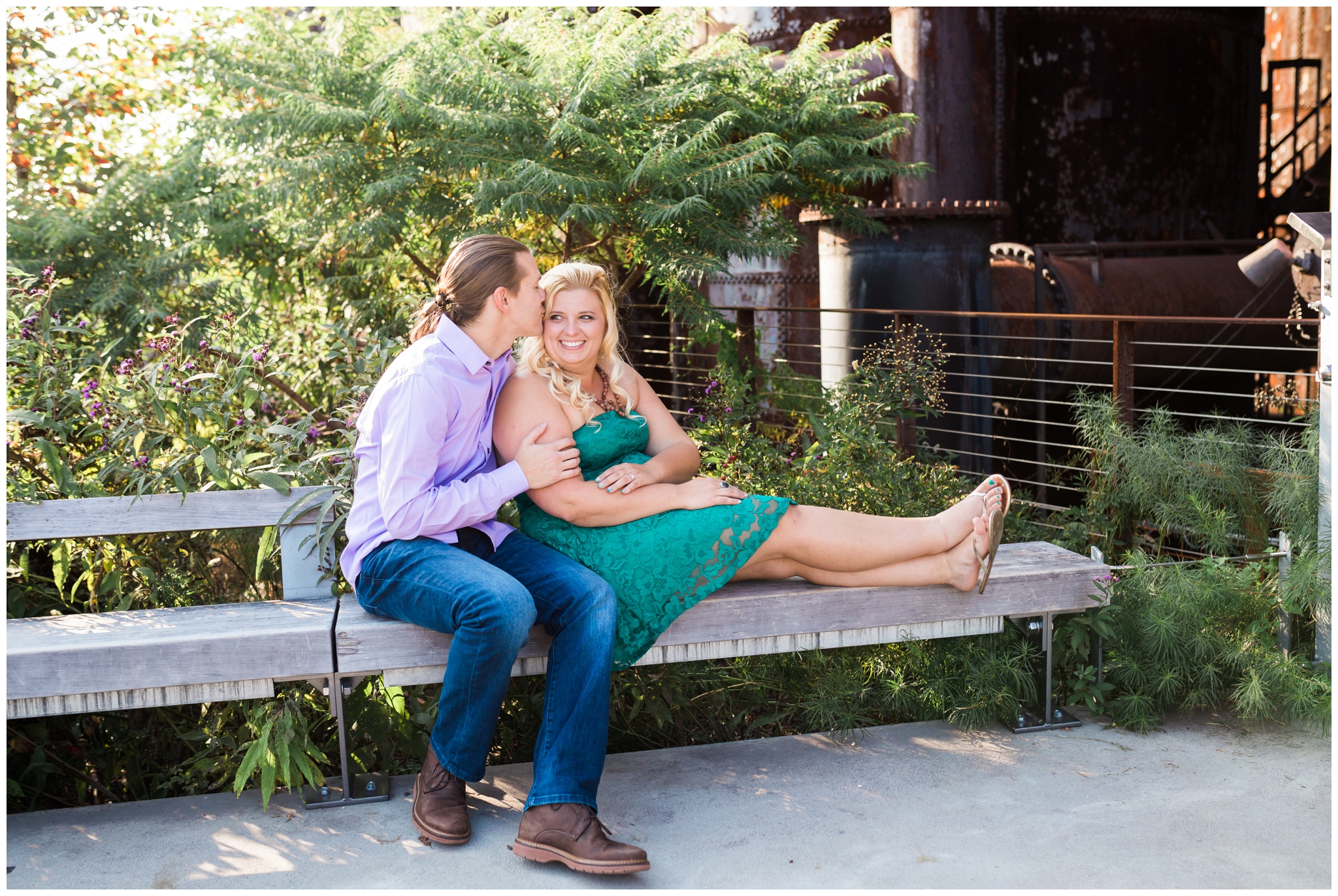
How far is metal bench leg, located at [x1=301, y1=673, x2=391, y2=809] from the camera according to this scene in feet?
10.3

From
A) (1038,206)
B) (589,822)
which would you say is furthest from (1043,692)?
(1038,206)

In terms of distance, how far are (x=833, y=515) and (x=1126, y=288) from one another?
522 centimetres

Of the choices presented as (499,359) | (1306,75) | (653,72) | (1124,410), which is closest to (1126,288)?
(1124,410)

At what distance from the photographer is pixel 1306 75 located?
14102mm

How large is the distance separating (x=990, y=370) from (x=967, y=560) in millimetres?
4209

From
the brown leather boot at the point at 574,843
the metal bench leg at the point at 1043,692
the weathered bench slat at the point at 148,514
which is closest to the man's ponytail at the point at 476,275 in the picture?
the weathered bench slat at the point at 148,514

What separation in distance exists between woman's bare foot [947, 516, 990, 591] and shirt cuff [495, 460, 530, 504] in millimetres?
1349

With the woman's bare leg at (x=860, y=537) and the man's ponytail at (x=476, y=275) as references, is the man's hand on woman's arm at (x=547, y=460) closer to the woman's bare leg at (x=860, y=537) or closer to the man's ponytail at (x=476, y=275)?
the man's ponytail at (x=476, y=275)

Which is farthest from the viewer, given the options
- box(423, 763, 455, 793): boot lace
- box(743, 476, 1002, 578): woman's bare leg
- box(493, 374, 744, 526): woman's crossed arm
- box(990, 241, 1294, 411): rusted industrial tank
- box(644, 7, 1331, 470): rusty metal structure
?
box(990, 241, 1294, 411): rusted industrial tank

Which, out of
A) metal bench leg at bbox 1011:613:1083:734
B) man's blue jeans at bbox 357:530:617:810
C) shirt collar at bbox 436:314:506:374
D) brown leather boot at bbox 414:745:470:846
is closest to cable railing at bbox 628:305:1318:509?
metal bench leg at bbox 1011:613:1083:734

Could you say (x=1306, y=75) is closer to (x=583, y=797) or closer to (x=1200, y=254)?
(x=1200, y=254)

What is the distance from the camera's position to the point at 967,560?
3402 mm

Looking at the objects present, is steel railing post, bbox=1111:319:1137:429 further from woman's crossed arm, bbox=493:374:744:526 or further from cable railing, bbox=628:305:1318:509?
woman's crossed arm, bbox=493:374:744:526

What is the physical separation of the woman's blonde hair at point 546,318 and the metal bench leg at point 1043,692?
1.62m
